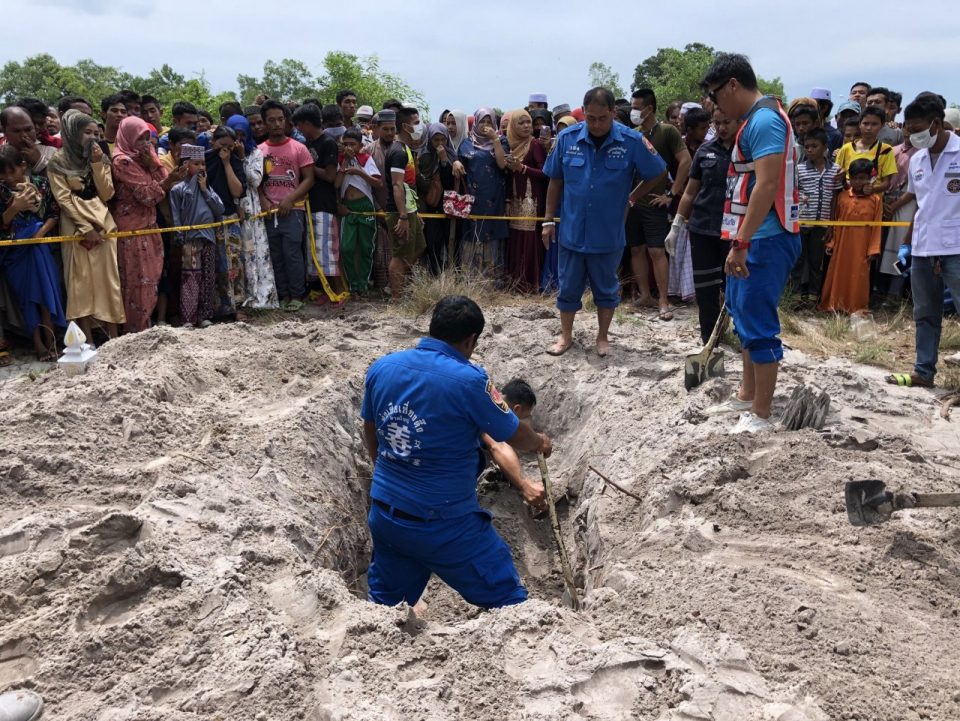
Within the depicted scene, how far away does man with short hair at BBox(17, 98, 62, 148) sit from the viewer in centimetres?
650

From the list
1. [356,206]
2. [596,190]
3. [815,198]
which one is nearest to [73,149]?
[356,206]

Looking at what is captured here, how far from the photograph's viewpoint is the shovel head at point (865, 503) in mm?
3098

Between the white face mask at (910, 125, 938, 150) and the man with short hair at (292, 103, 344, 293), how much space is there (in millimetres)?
5020

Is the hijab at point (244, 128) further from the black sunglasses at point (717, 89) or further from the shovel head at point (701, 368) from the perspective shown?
the black sunglasses at point (717, 89)

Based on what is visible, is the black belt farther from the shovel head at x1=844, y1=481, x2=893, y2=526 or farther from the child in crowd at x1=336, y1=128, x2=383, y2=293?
the child in crowd at x1=336, y1=128, x2=383, y2=293

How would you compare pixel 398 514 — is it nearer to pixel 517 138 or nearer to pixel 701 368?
pixel 701 368

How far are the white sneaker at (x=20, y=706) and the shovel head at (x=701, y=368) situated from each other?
389cm

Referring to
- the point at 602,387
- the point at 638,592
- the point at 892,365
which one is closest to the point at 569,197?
the point at 602,387

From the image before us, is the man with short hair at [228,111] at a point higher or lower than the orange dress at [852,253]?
higher

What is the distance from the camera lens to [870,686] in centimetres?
243

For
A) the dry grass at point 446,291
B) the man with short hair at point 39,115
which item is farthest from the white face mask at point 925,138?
the man with short hair at point 39,115

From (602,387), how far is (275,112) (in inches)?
164

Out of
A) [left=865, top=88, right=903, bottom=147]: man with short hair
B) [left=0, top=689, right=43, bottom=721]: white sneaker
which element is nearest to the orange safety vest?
[left=0, top=689, right=43, bottom=721]: white sneaker

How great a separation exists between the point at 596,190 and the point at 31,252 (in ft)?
14.4
